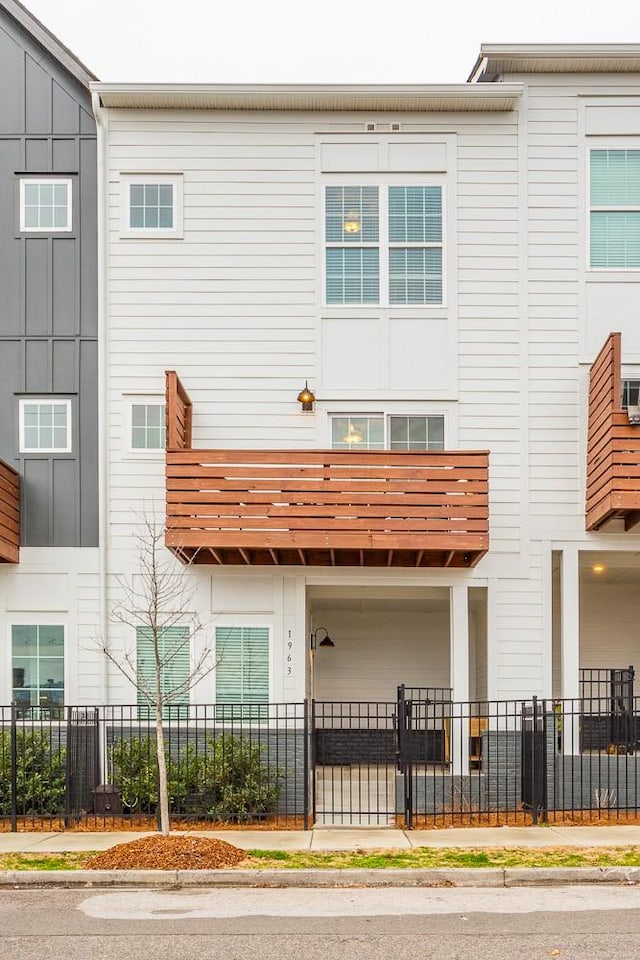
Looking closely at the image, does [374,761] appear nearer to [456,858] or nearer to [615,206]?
[456,858]

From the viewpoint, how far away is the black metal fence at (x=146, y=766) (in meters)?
14.0

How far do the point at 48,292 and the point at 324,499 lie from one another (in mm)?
5310

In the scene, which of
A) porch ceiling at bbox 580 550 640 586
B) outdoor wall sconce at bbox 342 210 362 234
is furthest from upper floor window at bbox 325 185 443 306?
porch ceiling at bbox 580 550 640 586

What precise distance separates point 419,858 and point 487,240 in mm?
8970

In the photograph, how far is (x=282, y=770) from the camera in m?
15.1

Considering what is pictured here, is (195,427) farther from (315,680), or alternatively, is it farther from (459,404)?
(315,680)

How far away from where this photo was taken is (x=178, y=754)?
1464 cm

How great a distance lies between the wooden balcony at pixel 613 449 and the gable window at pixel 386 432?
7.65ft

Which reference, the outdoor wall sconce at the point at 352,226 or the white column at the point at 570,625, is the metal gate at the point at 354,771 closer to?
the white column at the point at 570,625

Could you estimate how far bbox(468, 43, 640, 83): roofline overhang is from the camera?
15625 millimetres

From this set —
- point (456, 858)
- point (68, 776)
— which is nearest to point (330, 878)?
point (456, 858)

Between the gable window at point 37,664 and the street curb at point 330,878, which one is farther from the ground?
the gable window at point 37,664

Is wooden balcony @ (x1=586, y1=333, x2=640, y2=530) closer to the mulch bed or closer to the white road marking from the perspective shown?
the white road marking

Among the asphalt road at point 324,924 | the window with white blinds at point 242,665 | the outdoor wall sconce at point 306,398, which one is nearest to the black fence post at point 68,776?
the window with white blinds at point 242,665
